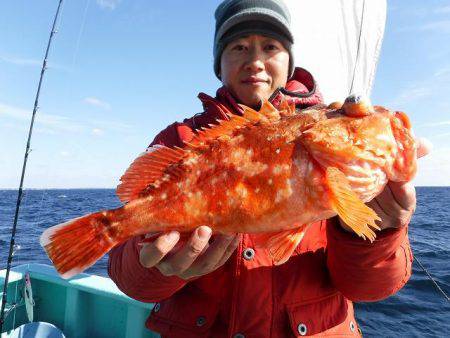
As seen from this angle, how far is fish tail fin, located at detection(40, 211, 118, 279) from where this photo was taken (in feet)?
7.01

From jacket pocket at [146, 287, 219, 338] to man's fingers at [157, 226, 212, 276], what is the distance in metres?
0.51

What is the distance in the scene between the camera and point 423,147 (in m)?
2.27

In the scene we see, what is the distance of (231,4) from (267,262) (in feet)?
9.09

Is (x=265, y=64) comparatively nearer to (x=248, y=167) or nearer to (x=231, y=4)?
(x=231, y=4)

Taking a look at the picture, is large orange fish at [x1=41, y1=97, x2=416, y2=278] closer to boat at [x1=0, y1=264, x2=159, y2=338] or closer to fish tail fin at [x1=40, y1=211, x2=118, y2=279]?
fish tail fin at [x1=40, y1=211, x2=118, y2=279]

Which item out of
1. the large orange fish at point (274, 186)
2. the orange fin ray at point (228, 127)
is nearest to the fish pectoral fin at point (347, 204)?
the large orange fish at point (274, 186)

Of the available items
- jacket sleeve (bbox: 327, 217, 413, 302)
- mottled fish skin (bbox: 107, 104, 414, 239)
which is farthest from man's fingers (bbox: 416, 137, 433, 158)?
jacket sleeve (bbox: 327, 217, 413, 302)

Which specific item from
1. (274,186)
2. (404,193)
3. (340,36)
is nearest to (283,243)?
(274,186)

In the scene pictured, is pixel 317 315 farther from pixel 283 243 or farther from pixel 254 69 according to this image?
pixel 254 69

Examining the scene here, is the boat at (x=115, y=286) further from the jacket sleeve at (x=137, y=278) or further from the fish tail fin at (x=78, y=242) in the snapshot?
the fish tail fin at (x=78, y=242)

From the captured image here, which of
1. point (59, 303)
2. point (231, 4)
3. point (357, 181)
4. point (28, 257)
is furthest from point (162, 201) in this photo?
point (28, 257)

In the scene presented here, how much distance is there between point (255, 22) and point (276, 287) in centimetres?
252

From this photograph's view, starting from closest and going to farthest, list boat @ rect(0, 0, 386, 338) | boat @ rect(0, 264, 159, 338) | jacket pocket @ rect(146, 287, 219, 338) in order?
1. jacket pocket @ rect(146, 287, 219, 338)
2. boat @ rect(0, 264, 159, 338)
3. boat @ rect(0, 0, 386, 338)

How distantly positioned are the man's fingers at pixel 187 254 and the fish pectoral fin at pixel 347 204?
83 cm
